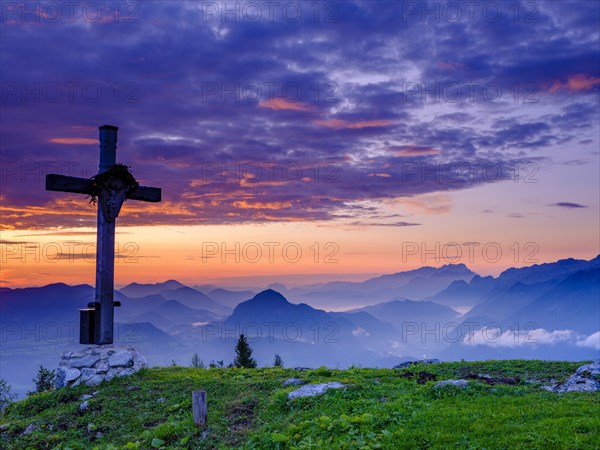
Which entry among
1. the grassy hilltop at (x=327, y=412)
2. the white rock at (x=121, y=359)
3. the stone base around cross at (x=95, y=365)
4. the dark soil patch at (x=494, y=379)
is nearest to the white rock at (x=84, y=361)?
the stone base around cross at (x=95, y=365)

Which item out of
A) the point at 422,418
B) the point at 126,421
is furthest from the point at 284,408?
the point at 126,421

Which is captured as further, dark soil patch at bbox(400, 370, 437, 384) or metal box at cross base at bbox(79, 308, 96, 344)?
metal box at cross base at bbox(79, 308, 96, 344)

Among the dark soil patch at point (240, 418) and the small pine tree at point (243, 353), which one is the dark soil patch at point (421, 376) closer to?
the dark soil patch at point (240, 418)

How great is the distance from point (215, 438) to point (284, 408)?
1.97 meters

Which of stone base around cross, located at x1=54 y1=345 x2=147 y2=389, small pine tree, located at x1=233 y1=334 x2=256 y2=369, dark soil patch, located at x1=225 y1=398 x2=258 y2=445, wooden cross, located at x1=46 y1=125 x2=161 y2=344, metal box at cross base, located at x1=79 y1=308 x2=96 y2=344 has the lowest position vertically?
small pine tree, located at x1=233 y1=334 x2=256 y2=369

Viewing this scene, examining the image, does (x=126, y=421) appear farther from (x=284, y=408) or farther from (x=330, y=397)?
(x=330, y=397)

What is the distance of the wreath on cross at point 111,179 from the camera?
2123 cm

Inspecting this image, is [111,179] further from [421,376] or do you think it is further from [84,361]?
[421,376]

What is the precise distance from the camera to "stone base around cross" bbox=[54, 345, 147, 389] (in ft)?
63.5

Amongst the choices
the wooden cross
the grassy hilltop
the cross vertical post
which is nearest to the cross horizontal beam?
the wooden cross

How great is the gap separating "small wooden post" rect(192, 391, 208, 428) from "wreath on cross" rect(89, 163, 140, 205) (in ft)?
34.0

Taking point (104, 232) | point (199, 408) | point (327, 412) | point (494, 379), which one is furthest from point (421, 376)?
point (104, 232)

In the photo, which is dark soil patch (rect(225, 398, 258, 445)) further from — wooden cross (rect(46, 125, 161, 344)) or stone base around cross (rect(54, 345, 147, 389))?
wooden cross (rect(46, 125, 161, 344))

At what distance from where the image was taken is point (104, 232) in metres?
21.2
